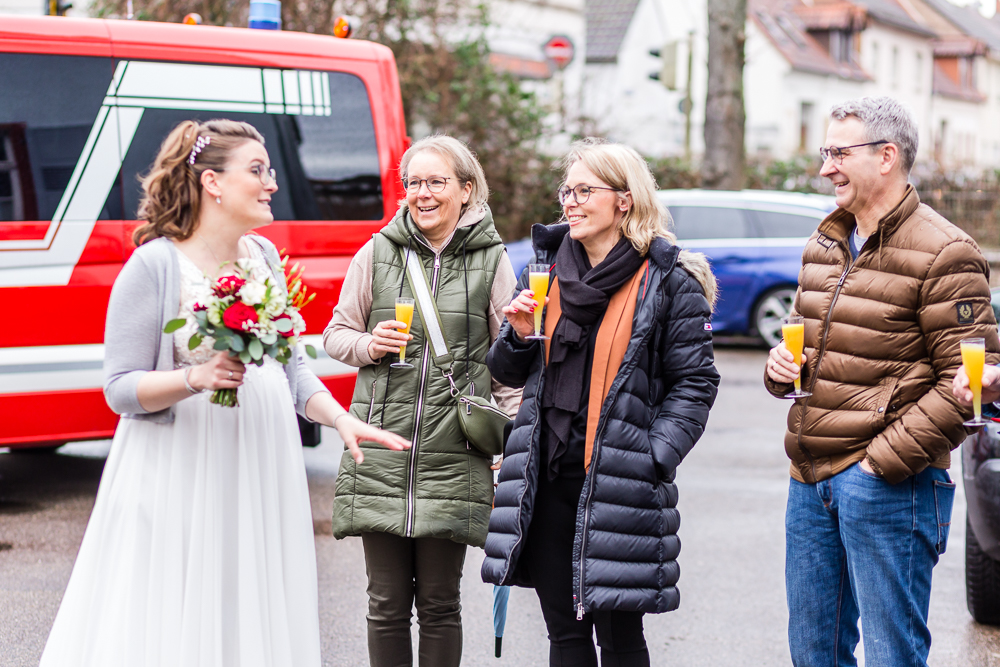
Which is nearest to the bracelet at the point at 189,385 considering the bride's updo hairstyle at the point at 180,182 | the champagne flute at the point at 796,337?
the bride's updo hairstyle at the point at 180,182

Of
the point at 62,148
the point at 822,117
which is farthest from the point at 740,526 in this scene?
the point at 822,117

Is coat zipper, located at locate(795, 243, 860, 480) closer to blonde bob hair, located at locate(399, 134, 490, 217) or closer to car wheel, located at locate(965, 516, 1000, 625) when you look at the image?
blonde bob hair, located at locate(399, 134, 490, 217)

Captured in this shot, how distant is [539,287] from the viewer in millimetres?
3178

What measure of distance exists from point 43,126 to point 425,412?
11.2 feet

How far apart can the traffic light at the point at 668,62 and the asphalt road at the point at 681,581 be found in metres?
9.61

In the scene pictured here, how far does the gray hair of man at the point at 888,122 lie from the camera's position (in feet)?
10.2

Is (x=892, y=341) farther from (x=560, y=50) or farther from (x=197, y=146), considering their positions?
(x=560, y=50)

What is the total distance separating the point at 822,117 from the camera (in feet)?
126

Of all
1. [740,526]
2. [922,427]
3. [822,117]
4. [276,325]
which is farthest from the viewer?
[822,117]

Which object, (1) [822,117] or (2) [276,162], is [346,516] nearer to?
(2) [276,162]

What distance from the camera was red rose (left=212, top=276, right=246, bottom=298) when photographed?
9.04 ft

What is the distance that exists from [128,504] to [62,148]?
355 cm

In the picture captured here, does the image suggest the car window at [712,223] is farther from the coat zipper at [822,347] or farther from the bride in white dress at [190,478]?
the bride in white dress at [190,478]

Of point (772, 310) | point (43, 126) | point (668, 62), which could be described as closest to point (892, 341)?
point (43, 126)
